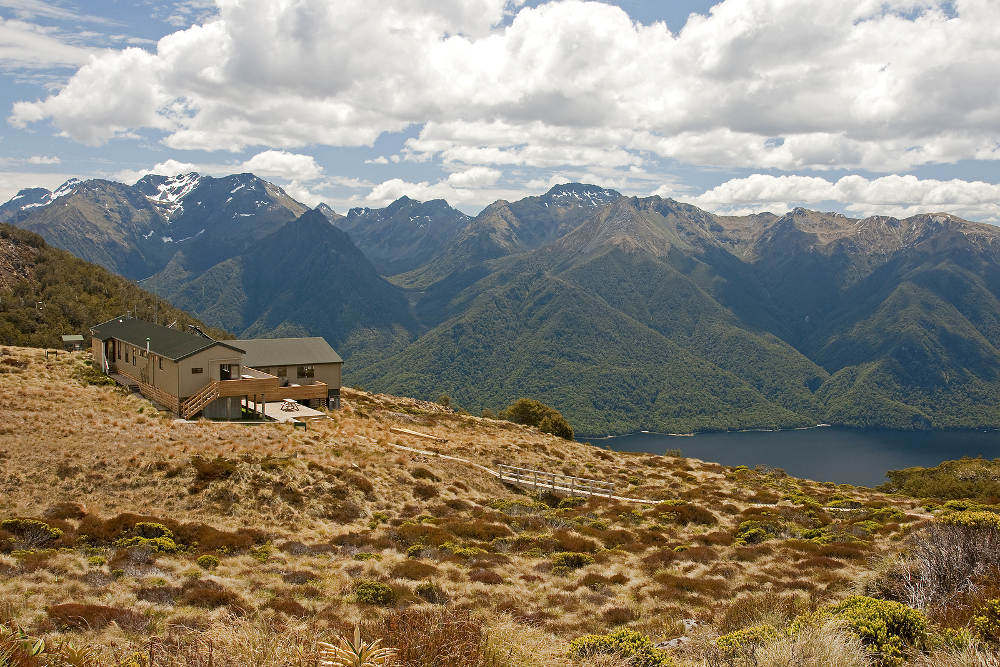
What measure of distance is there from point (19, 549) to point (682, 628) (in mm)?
19872

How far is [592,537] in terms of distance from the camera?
89.2ft

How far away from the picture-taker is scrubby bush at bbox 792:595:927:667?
32.0 feet

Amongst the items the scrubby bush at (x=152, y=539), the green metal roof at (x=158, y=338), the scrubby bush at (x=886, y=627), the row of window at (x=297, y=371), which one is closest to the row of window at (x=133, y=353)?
the green metal roof at (x=158, y=338)

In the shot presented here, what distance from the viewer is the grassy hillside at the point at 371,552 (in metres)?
9.91

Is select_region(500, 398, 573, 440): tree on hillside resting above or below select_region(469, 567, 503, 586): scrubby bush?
below

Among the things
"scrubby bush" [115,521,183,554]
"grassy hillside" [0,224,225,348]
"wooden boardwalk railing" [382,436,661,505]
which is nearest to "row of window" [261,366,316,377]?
"wooden boardwalk railing" [382,436,661,505]

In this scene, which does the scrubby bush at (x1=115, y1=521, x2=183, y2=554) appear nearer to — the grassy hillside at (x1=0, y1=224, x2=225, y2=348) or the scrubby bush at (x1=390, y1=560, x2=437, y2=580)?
the scrubby bush at (x1=390, y1=560, x2=437, y2=580)

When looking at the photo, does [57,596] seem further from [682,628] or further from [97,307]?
[97,307]

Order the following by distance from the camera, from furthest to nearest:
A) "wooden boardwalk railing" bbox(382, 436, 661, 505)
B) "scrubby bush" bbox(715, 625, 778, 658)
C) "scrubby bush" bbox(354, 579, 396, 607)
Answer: "wooden boardwalk railing" bbox(382, 436, 661, 505), "scrubby bush" bbox(354, 579, 396, 607), "scrubby bush" bbox(715, 625, 778, 658)

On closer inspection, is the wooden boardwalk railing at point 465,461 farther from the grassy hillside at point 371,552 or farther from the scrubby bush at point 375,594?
the scrubby bush at point 375,594

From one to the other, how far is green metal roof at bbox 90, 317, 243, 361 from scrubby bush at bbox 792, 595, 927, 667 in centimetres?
4351

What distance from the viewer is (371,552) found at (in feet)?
72.5

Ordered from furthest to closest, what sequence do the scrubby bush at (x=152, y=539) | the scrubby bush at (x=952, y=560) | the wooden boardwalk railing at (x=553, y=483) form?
the wooden boardwalk railing at (x=553, y=483), the scrubby bush at (x=152, y=539), the scrubby bush at (x=952, y=560)

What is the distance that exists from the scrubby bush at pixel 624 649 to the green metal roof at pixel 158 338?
133 ft
